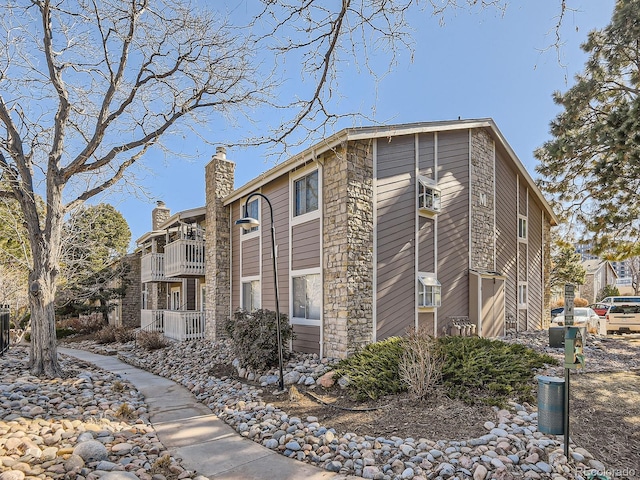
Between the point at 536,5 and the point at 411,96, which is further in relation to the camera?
the point at 411,96

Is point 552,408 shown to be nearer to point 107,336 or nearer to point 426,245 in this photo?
point 426,245

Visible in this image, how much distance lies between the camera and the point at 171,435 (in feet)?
17.6

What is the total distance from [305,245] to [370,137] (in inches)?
119

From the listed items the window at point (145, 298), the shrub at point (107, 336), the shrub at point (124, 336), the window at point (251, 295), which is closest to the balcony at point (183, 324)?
the shrub at point (124, 336)

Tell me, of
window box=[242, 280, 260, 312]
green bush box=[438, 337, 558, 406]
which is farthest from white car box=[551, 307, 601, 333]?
window box=[242, 280, 260, 312]

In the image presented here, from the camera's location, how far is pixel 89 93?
827 cm

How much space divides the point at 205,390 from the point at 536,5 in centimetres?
781

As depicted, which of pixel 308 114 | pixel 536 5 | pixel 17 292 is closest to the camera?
pixel 536 5

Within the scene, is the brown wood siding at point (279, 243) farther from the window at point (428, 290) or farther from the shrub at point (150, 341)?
the shrub at point (150, 341)

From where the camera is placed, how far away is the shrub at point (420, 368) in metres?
6.00

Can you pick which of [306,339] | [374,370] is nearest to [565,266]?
[306,339]

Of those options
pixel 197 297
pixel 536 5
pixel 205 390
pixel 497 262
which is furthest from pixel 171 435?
pixel 197 297

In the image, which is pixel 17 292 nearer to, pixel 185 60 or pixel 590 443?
pixel 185 60

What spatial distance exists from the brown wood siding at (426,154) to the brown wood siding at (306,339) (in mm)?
4775
